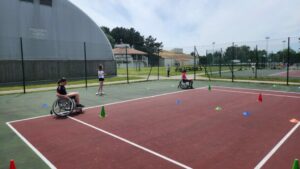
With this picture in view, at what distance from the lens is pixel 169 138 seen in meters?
5.29

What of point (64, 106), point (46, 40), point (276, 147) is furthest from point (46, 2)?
point (276, 147)

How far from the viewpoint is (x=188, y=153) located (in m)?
4.39

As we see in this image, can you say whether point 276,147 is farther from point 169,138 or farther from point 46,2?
point 46,2

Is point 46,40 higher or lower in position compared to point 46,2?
lower

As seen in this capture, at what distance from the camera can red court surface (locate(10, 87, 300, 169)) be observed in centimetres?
408

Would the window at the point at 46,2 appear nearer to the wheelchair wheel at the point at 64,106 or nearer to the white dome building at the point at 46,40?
the white dome building at the point at 46,40

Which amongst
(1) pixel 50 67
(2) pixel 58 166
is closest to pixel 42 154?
(2) pixel 58 166

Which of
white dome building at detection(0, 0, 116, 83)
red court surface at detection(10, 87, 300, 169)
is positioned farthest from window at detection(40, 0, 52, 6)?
red court surface at detection(10, 87, 300, 169)

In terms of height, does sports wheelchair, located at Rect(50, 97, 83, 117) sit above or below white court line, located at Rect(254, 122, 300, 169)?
above

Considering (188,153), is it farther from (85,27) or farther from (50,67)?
(85,27)

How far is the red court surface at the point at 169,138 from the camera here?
408 centimetres

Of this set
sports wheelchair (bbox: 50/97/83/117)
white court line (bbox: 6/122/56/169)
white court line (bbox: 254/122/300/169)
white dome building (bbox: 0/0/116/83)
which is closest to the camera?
white court line (bbox: 254/122/300/169)

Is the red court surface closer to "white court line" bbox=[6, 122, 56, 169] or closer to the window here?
"white court line" bbox=[6, 122, 56, 169]

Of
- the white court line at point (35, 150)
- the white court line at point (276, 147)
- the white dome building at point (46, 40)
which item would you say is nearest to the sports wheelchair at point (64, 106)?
the white court line at point (35, 150)
